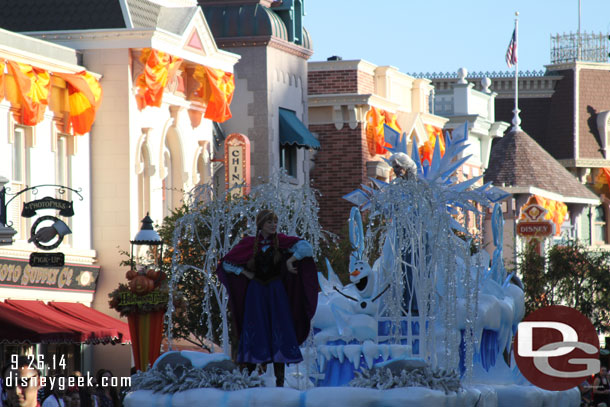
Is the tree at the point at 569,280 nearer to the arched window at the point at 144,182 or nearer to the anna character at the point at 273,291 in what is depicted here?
the arched window at the point at 144,182

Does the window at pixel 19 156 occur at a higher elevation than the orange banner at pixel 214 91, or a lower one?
lower

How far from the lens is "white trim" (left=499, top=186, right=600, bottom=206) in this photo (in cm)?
5334

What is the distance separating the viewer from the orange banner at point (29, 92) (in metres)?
27.7

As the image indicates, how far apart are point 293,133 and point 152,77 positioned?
806cm

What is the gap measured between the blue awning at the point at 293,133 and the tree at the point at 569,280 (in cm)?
624

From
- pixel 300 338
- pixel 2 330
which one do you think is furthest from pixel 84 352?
pixel 300 338

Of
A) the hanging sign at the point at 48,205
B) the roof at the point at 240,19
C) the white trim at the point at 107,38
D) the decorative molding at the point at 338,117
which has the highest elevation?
the roof at the point at 240,19

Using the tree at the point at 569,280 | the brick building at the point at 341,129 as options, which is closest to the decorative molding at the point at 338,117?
the brick building at the point at 341,129

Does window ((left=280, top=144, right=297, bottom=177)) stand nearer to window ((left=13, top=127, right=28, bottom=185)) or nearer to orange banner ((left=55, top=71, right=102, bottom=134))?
orange banner ((left=55, top=71, right=102, bottom=134))

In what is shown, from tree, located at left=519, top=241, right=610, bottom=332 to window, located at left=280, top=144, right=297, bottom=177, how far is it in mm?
6405

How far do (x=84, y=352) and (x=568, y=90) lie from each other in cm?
3601

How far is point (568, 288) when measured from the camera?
38.5 meters

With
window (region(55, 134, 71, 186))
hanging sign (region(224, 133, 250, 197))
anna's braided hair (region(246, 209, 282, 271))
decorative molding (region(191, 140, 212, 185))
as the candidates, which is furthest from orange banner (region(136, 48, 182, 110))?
anna's braided hair (region(246, 209, 282, 271))

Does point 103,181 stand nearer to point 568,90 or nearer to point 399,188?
point 399,188
